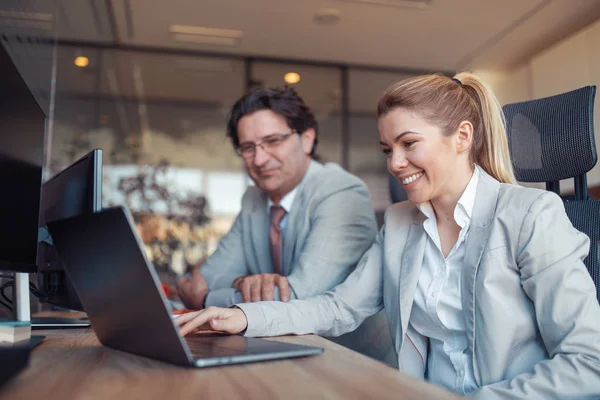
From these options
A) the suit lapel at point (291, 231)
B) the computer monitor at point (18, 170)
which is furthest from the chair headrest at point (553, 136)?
the computer monitor at point (18, 170)

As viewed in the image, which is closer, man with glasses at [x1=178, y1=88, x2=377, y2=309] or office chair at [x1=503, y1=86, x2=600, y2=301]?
office chair at [x1=503, y1=86, x2=600, y2=301]

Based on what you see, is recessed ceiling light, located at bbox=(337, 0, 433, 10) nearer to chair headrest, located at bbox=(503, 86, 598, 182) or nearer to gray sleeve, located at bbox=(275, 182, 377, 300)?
gray sleeve, located at bbox=(275, 182, 377, 300)

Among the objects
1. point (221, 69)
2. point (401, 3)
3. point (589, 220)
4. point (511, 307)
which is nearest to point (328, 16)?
point (401, 3)

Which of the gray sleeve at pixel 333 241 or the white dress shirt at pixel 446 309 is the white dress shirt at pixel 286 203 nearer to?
the gray sleeve at pixel 333 241

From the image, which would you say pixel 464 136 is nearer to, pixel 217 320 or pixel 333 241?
pixel 333 241

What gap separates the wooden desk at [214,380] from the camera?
1.85 feet

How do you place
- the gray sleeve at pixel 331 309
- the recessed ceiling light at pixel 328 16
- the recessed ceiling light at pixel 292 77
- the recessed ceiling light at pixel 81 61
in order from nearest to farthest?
the gray sleeve at pixel 331 309 < the recessed ceiling light at pixel 328 16 < the recessed ceiling light at pixel 81 61 < the recessed ceiling light at pixel 292 77

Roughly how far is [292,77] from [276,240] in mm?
3772

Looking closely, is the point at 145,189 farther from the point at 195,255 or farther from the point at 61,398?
the point at 61,398

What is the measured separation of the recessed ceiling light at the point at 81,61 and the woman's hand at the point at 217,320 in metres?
4.66

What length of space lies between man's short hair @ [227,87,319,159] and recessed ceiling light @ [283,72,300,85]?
3.44m

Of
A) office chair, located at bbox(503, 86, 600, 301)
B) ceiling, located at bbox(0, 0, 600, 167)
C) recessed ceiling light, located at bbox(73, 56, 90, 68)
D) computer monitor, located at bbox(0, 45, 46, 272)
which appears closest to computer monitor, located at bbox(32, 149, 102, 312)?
computer monitor, located at bbox(0, 45, 46, 272)

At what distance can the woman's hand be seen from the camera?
1022 millimetres

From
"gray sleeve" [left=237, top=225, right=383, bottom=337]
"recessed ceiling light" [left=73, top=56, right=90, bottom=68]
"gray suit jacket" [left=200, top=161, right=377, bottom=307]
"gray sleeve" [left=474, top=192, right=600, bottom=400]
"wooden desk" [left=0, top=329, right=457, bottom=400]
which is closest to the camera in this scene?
"wooden desk" [left=0, top=329, right=457, bottom=400]
